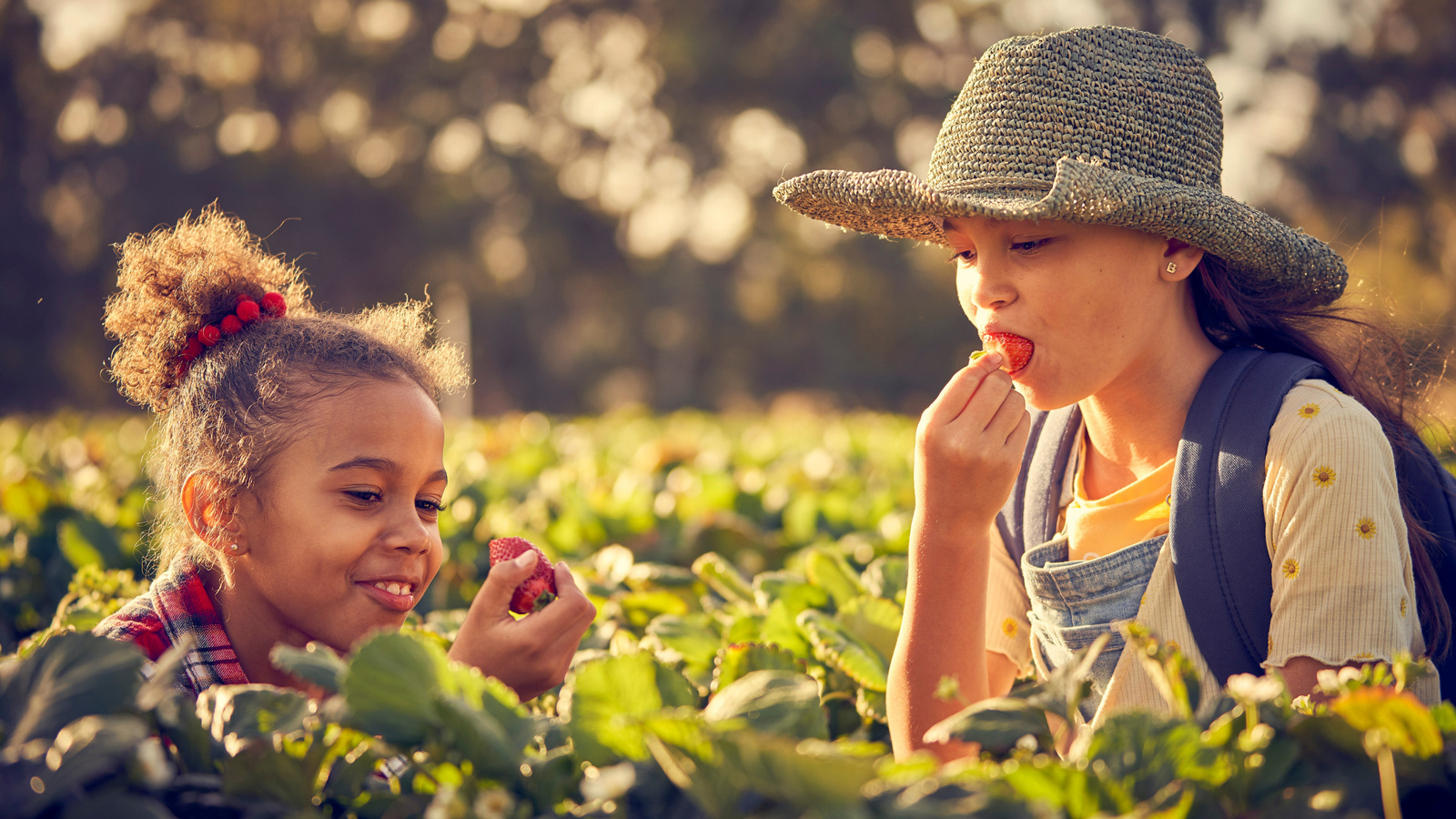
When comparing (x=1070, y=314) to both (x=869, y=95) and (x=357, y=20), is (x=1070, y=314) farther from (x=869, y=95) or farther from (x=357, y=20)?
(x=357, y=20)

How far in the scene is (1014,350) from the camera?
1.85m

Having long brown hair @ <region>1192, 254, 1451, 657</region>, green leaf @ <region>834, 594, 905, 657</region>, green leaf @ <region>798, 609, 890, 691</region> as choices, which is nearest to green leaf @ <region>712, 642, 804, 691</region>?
green leaf @ <region>798, 609, 890, 691</region>

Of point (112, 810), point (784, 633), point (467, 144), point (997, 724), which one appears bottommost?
point (997, 724)

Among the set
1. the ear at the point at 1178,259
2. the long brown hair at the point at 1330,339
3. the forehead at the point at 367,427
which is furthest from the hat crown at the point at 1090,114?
the forehead at the point at 367,427

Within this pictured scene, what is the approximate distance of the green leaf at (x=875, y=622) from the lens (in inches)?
82.7

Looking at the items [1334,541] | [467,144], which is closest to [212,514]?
[1334,541]

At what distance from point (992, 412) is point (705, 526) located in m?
1.79

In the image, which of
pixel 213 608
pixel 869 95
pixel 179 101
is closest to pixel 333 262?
pixel 179 101

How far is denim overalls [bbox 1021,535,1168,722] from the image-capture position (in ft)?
6.13

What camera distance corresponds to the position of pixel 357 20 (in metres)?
36.5

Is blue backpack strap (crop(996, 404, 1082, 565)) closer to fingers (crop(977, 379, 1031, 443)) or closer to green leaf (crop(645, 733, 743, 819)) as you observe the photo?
fingers (crop(977, 379, 1031, 443))

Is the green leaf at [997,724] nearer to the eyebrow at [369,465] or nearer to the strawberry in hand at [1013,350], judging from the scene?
the strawberry in hand at [1013,350]

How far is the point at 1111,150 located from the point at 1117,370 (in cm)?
38

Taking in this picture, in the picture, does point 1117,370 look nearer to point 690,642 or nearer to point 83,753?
point 690,642
